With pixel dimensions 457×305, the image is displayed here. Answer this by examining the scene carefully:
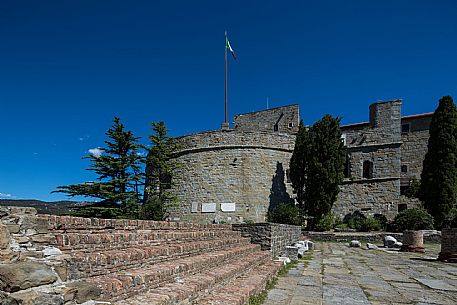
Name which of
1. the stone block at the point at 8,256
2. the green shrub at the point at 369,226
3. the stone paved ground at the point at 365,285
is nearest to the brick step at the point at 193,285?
the stone paved ground at the point at 365,285

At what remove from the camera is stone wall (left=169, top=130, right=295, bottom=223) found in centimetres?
2084

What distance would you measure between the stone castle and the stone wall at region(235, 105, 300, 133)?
334 cm

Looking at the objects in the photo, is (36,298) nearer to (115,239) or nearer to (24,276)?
(24,276)

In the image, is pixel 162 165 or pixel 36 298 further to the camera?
pixel 162 165

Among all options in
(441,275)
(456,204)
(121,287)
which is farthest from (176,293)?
(456,204)

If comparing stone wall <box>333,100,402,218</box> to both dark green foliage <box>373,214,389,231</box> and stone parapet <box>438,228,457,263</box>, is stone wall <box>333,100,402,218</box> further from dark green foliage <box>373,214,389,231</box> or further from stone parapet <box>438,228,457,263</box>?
stone parapet <box>438,228,457,263</box>

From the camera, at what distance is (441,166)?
1894 cm

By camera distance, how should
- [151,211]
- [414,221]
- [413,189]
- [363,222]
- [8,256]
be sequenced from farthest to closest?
1. [413,189]
2. [363,222]
3. [151,211]
4. [414,221]
5. [8,256]

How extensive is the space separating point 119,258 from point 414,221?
1716 cm

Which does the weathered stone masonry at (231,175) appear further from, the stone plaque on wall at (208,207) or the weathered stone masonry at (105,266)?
the weathered stone masonry at (105,266)

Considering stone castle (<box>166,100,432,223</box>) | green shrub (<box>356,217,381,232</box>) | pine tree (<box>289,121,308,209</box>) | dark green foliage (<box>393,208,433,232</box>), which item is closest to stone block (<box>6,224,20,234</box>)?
dark green foliage (<box>393,208,433,232</box>)

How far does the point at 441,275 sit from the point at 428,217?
11585 mm

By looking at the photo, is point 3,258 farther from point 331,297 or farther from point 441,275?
point 441,275

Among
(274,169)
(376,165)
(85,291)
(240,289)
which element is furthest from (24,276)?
(376,165)
